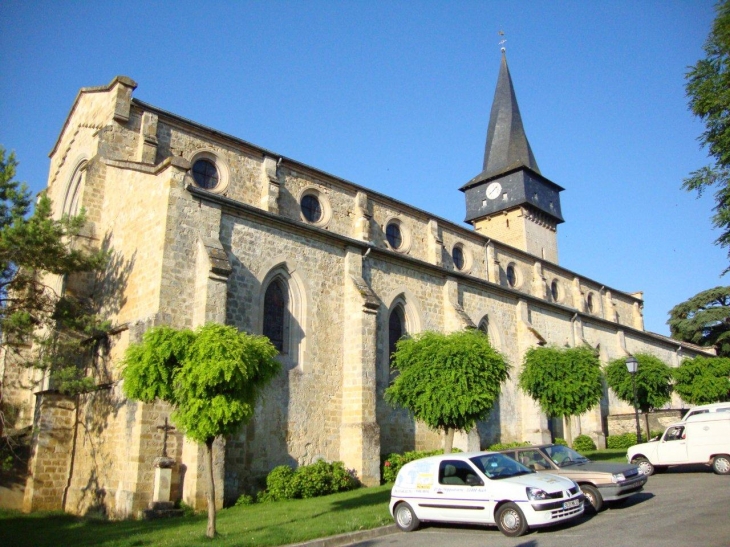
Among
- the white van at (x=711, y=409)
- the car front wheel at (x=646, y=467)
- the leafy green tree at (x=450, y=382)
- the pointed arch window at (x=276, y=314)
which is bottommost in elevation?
the car front wheel at (x=646, y=467)

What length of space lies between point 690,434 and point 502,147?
31058 mm

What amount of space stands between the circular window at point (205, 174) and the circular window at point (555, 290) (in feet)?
74.1

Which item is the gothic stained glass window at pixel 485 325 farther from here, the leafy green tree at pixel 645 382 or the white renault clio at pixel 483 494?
the white renault clio at pixel 483 494

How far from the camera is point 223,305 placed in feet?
52.9

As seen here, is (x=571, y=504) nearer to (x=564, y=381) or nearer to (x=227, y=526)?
(x=227, y=526)

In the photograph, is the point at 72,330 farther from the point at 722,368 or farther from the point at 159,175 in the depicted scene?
the point at 722,368

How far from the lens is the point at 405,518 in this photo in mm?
11555

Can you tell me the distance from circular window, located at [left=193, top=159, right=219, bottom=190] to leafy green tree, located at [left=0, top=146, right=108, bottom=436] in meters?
4.61

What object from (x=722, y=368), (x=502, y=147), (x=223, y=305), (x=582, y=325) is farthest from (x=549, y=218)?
(x=223, y=305)

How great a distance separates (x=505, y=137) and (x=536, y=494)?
38.1m

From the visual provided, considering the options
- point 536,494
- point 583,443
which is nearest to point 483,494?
point 536,494

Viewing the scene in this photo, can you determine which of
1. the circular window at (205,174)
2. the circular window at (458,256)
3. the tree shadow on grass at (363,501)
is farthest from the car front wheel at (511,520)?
the circular window at (458,256)

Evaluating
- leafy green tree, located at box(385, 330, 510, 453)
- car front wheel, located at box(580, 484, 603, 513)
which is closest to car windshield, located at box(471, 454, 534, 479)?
car front wheel, located at box(580, 484, 603, 513)

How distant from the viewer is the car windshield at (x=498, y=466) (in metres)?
10.9
